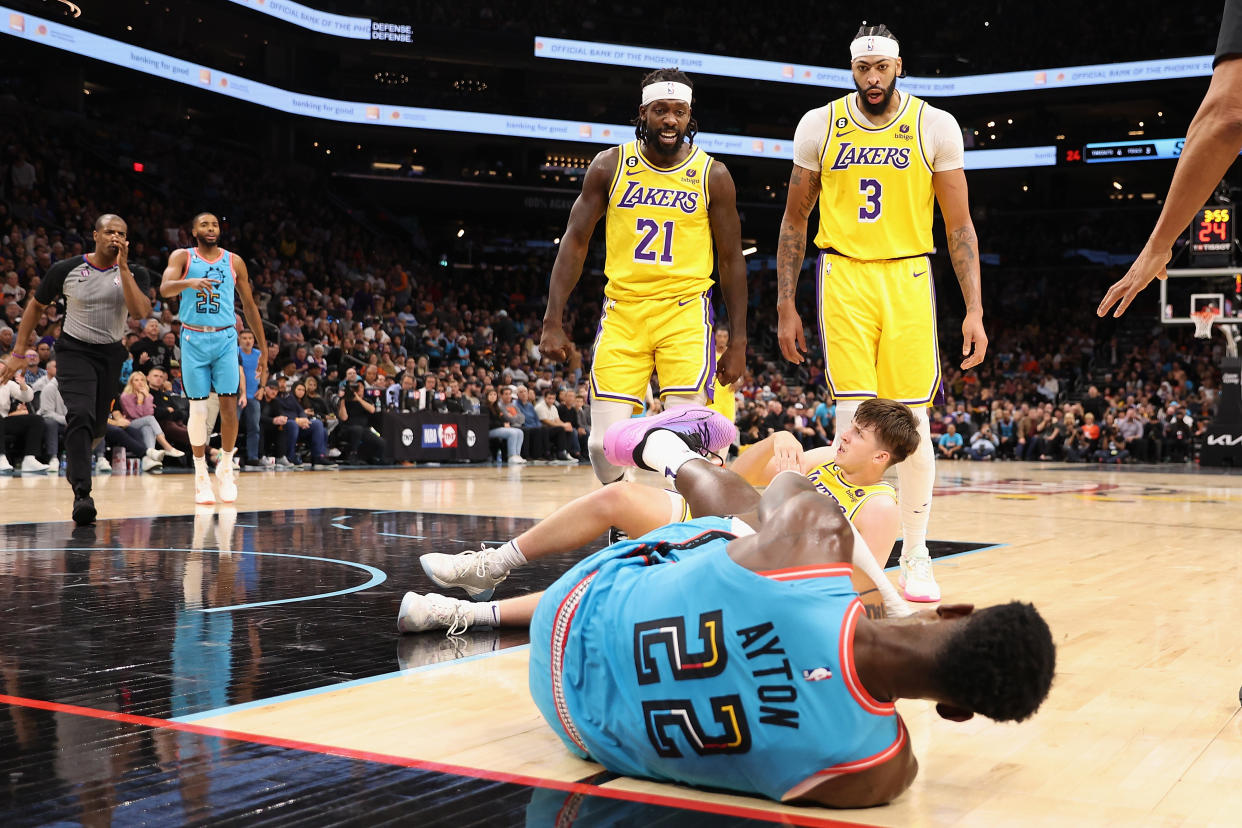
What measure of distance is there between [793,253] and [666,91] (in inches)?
35.6

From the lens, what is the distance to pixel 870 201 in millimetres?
4695

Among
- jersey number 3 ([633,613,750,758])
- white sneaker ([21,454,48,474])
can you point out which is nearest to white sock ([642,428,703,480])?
jersey number 3 ([633,613,750,758])

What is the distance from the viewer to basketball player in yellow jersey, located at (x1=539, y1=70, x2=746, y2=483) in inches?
200

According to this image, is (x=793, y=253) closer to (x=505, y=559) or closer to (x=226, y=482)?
(x=505, y=559)

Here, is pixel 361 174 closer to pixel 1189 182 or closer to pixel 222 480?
pixel 222 480

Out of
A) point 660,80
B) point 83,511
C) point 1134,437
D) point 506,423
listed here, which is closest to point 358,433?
point 506,423

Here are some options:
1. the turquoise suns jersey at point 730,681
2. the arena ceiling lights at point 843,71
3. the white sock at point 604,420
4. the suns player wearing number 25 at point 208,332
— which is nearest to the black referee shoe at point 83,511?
the suns player wearing number 25 at point 208,332

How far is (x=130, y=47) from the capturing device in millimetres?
22359

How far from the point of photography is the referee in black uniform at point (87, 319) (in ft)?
22.2

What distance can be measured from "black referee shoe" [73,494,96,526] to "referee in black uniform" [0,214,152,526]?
251mm

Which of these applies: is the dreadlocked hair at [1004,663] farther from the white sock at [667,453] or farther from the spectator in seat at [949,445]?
the spectator in seat at [949,445]

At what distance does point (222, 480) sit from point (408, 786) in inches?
267

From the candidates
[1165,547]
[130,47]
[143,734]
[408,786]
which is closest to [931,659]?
[408,786]

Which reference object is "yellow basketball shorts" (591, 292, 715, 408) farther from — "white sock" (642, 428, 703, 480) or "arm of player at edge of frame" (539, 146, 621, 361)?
"white sock" (642, 428, 703, 480)
